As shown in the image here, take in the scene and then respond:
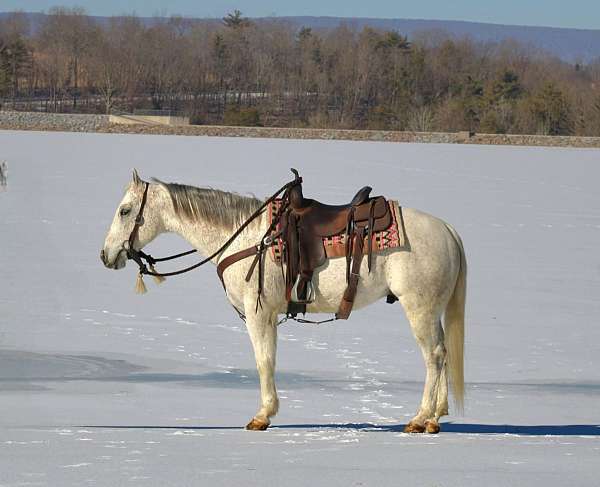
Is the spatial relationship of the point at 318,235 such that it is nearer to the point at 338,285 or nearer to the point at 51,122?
the point at 338,285

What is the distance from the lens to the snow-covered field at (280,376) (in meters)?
4.06

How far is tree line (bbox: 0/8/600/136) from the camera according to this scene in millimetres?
56062

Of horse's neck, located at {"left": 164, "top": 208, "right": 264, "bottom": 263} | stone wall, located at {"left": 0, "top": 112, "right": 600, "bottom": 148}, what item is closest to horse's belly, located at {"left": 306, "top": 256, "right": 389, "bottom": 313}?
horse's neck, located at {"left": 164, "top": 208, "right": 264, "bottom": 263}

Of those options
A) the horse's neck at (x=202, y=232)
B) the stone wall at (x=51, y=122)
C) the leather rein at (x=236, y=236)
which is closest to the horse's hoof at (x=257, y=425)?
the leather rein at (x=236, y=236)

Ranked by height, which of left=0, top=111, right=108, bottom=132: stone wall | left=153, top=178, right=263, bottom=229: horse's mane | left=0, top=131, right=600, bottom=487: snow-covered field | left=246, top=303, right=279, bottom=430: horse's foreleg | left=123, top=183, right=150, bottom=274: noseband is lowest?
left=0, top=111, right=108, bottom=132: stone wall

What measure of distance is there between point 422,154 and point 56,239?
18.6 metres

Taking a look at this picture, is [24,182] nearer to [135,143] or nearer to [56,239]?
→ [56,239]

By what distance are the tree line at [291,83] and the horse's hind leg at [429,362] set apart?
4835cm

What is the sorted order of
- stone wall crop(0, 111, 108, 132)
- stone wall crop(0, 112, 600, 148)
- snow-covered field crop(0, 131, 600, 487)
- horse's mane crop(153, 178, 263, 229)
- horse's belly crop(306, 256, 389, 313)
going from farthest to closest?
1. stone wall crop(0, 111, 108, 132)
2. stone wall crop(0, 112, 600, 148)
3. horse's mane crop(153, 178, 263, 229)
4. horse's belly crop(306, 256, 389, 313)
5. snow-covered field crop(0, 131, 600, 487)

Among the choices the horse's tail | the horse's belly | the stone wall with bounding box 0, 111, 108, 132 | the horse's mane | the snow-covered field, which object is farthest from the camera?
the stone wall with bounding box 0, 111, 108, 132

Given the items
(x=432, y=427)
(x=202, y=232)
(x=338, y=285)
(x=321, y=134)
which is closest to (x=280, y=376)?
(x=202, y=232)

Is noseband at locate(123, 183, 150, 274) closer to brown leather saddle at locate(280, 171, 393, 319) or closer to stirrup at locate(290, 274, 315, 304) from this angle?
brown leather saddle at locate(280, 171, 393, 319)

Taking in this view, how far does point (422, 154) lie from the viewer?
96.8 feet

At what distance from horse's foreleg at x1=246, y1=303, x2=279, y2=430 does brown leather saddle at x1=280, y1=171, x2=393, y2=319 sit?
0.37 feet
